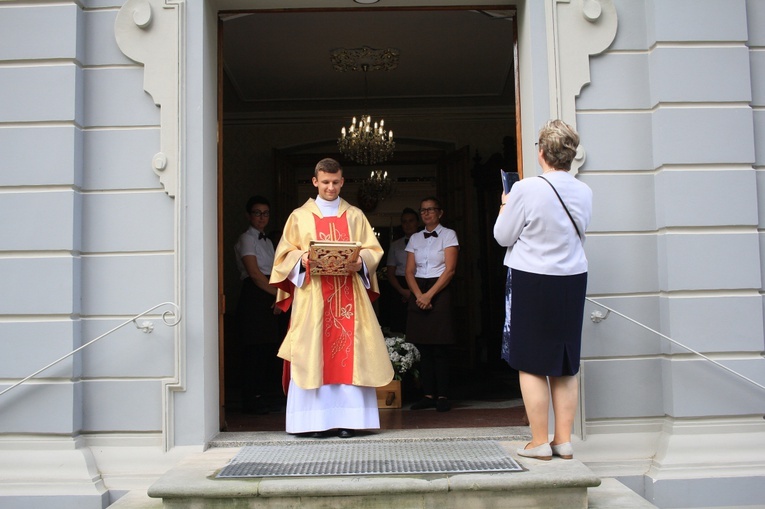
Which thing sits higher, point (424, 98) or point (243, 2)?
point (424, 98)

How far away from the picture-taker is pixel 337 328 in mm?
4621

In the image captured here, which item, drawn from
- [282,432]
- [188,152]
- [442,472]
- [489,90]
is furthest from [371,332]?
[489,90]

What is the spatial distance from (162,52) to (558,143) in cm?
242

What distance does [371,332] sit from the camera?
4.66 meters

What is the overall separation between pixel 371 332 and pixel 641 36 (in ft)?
7.96

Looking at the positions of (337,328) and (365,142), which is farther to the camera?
(365,142)

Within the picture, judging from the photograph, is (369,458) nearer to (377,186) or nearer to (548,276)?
(548,276)

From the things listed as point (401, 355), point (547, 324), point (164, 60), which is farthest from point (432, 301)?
point (164, 60)

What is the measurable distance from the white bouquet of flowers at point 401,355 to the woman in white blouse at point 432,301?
0.15m

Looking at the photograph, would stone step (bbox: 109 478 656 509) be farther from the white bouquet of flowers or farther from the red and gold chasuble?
the white bouquet of flowers

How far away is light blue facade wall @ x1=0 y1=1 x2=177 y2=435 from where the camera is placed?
433cm

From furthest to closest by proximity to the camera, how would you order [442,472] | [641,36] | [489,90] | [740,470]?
1. [489,90]
2. [641,36]
3. [740,470]
4. [442,472]

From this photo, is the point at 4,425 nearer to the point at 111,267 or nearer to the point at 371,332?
the point at 111,267

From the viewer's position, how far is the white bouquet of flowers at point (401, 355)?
20.0 ft
